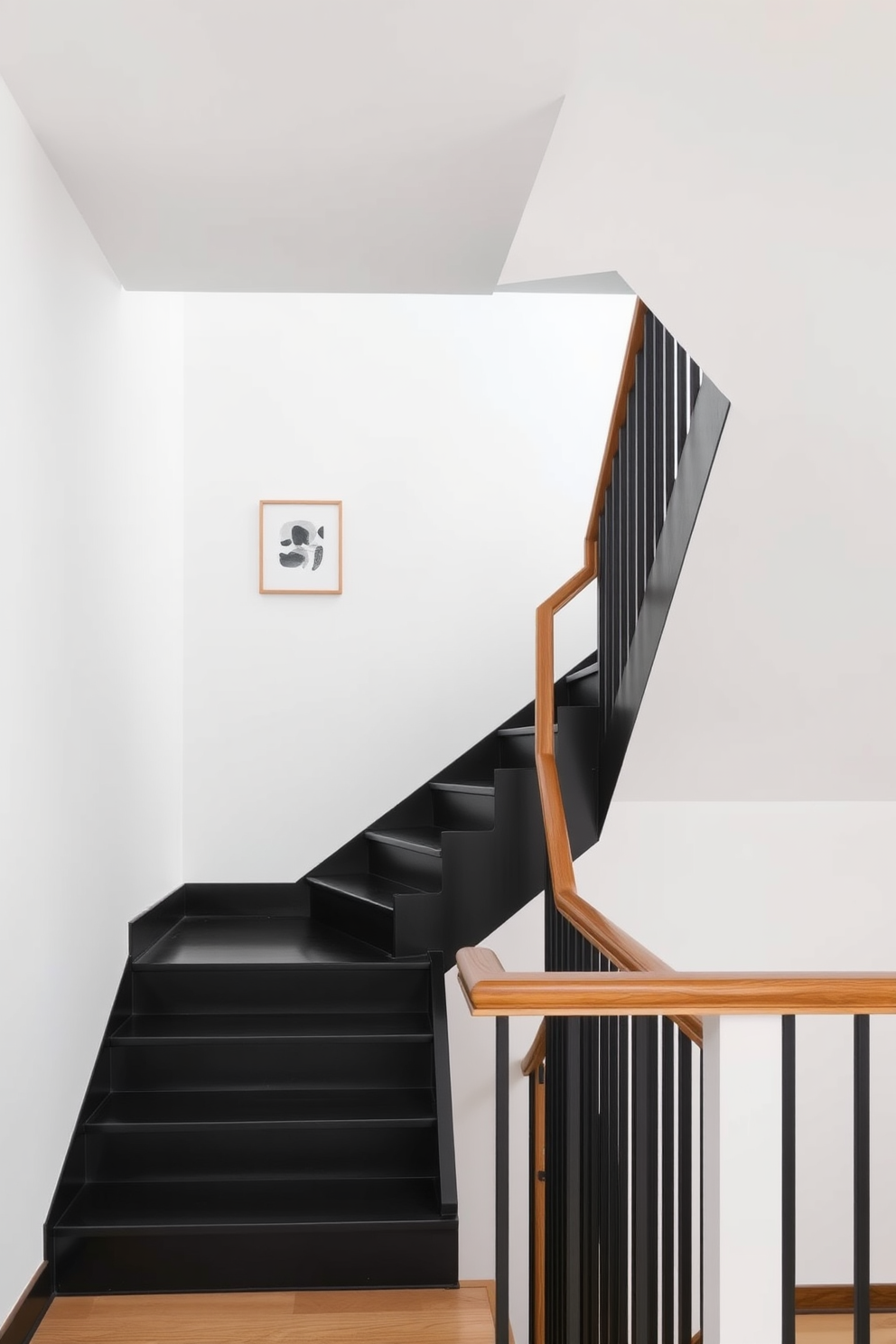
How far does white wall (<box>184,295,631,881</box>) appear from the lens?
497 cm

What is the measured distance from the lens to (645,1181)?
1.66 meters

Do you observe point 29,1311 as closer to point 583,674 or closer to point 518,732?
point 518,732

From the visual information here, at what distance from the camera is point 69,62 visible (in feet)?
7.73

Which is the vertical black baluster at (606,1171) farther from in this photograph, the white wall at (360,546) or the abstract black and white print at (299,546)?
the abstract black and white print at (299,546)

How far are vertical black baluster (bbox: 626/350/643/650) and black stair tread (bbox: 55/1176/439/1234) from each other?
6.27 ft

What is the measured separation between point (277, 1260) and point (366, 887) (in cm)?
163

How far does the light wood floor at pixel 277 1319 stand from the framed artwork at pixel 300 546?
3000mm

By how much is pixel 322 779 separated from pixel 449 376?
206cm

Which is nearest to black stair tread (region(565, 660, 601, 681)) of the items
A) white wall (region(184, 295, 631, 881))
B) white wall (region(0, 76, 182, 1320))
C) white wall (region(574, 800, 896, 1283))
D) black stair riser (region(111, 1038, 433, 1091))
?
white wall (region(184, 295, 631, 881))

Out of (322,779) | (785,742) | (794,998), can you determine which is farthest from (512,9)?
(322,779)

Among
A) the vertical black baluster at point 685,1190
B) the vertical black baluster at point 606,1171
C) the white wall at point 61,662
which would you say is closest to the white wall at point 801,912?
the white wall at point 61,662

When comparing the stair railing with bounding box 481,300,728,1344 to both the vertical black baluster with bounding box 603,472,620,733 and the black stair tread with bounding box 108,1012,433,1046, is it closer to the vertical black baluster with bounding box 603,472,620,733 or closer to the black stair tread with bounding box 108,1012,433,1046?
the vertical black baluster with bounding box 603,472,620,733

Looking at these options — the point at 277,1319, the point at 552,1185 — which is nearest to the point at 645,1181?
the point at 552,1185

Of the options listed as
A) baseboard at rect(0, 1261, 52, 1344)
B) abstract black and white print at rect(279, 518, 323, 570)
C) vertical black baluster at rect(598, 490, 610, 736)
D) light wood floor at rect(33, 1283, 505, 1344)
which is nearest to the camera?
baseboard at rect(0, 1261, 52, 1344)
